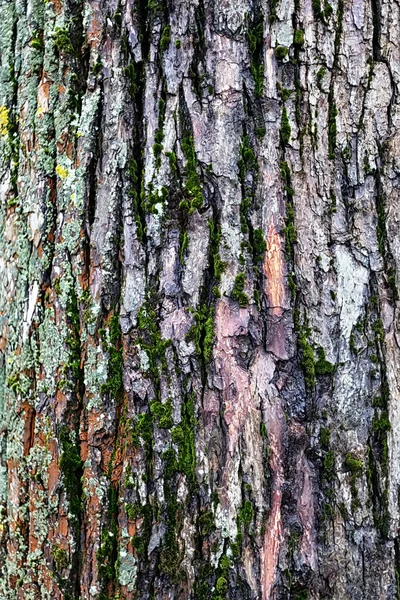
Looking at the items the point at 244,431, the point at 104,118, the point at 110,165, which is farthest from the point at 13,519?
the point at 104,118

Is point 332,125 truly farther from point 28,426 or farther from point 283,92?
point 28,426

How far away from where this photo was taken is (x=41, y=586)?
1.48 metres

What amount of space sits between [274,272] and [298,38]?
1.85 ft

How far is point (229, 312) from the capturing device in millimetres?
1383

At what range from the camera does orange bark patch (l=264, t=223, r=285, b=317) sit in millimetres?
1388

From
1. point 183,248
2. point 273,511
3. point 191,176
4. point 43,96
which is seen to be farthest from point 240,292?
point 43,96

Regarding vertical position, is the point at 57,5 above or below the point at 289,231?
above

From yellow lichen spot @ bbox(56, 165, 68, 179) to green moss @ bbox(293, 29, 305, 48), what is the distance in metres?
0.65

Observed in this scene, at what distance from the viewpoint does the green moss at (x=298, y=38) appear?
4.63 feet

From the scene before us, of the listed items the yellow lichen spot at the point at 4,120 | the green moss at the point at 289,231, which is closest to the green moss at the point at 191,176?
the green moss at the point at 289,231

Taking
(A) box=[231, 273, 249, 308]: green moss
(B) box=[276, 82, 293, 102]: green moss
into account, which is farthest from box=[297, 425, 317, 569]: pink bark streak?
(B) box=[276, 82, 293, 102]: green moss

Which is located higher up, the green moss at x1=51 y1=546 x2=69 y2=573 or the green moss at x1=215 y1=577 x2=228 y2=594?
the green moss at x1=51 y1=546 x2=69 y2=573

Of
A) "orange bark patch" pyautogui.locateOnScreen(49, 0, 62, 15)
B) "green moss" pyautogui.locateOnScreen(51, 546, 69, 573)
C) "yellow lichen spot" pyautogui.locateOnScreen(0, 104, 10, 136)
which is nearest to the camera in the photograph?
"green moss" pyautogui.locateOnScreen(51, 546, 69, 573)

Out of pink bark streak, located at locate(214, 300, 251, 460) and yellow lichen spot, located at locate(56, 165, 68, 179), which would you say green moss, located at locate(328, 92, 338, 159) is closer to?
pink bark streak, located at locate(214, 300, 251, 460)
